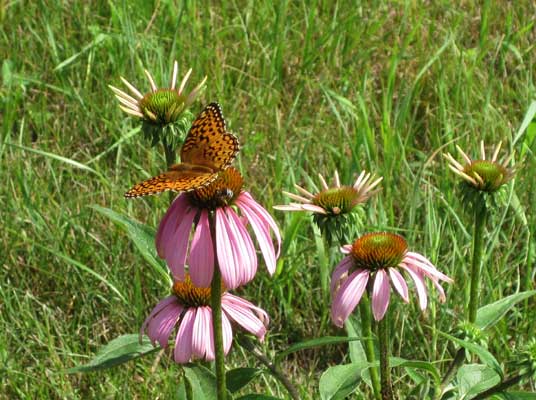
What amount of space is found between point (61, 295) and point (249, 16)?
46.2 inches

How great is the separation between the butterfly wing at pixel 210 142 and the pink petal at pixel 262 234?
8cm

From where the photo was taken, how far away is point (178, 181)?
3.66ft

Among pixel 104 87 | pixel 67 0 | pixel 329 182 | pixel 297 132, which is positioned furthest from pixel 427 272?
pixel 67 0

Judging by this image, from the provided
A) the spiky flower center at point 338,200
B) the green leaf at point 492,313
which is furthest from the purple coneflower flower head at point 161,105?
the green leaf at point 492,313

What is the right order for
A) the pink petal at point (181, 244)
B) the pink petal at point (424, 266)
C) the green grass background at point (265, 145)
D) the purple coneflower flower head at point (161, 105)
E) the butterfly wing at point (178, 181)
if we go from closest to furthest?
the butterfly wing at point (178, 181)
the pink petal at point (181, 244)
the pink petal at point (424, 266)
the purple coneflower flower head at point (161, 105)
the green grass background at point (265, 145)

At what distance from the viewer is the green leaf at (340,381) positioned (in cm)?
131

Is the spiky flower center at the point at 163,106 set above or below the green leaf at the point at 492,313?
above

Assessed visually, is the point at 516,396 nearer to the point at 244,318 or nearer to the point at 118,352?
the point at 244,318

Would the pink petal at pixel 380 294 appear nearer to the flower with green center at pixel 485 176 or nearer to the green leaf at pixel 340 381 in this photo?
the green leaf at pixel 340 381

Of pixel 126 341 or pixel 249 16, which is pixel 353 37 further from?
pixel 126 341

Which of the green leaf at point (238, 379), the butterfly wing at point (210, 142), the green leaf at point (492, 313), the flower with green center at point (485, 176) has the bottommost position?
the green leaf at point (238, 379)

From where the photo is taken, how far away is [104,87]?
106 inches

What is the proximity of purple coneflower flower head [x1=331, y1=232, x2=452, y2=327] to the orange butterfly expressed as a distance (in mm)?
314

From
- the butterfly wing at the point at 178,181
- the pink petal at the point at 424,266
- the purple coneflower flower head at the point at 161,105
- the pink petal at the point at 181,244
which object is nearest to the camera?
the butterfly wing at the point at 178,181
